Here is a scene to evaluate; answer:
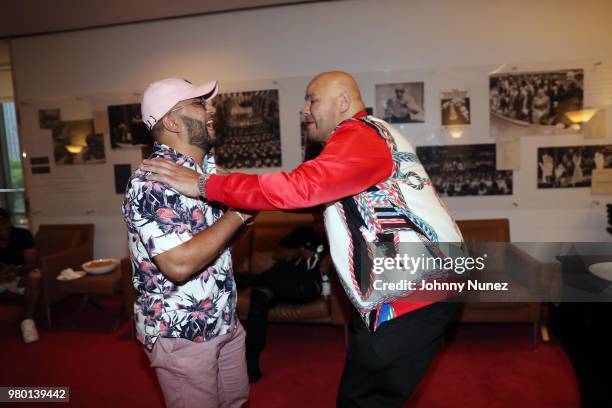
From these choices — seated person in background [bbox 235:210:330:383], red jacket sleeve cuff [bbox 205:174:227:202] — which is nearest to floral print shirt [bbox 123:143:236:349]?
red jacket sleeve cuff [bbox 205:174:227:202]

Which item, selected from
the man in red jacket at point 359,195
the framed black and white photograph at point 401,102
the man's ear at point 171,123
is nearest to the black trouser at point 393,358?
the man in red jacket at point 359,195

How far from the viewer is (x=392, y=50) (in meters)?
4.37

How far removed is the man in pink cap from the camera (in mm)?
1410

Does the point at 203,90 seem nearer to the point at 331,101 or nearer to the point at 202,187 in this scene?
the point at 202,187

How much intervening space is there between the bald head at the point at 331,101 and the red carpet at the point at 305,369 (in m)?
2.01

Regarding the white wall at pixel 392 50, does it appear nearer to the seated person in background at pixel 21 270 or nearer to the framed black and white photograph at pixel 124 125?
the framed black and white photograph at pixel 124 125

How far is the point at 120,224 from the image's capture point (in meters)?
→ 5.17

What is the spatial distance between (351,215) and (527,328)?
10.3 ft

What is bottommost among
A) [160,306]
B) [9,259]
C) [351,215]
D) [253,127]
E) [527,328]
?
[527,328]

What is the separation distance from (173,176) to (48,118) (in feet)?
15.9

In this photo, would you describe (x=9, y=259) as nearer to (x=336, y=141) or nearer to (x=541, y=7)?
(x=336, y=141)

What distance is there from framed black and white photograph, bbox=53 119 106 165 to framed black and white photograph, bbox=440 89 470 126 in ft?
13.7

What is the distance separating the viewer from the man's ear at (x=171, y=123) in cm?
158

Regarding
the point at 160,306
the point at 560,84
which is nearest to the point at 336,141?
the point at 160,306
